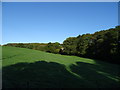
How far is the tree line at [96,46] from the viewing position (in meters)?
27.5

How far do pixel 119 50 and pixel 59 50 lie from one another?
2377 cm

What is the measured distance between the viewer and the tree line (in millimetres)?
27500

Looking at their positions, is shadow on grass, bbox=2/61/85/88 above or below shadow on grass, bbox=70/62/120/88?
above

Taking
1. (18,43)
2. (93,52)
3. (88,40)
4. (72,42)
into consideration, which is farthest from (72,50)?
(18,43)

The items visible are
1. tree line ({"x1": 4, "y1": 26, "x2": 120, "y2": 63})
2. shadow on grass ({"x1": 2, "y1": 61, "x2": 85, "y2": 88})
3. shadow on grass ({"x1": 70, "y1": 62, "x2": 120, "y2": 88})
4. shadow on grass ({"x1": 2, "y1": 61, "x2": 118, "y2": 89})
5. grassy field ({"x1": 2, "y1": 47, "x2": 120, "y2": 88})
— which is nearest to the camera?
shadow on grass ({"x1": 2, "y1": 61, "x2": 85, "y2": 88})

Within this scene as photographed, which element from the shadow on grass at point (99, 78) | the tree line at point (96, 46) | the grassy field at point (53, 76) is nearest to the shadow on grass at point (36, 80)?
the grassy field at point (53, 76)

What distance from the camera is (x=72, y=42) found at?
42.1 metres

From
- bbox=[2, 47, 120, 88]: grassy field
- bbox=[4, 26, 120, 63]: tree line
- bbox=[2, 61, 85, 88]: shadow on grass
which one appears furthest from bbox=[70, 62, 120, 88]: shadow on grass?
bbox=[4, 26, 120, 63]: tree line

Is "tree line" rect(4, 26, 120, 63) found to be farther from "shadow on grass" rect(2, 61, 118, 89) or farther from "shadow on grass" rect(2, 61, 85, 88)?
"shadow on grass" rect(2, 61, 85, 88)

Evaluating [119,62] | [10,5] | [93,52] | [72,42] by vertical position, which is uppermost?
[10,5]

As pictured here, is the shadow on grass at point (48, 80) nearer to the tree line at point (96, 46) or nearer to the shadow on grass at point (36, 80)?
the shadow on grass at point (36, 80)

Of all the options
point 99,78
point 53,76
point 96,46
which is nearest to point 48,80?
point 53,76

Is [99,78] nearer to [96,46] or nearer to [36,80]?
[36,80]

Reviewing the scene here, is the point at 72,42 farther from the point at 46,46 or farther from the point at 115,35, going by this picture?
the point at 115,35
